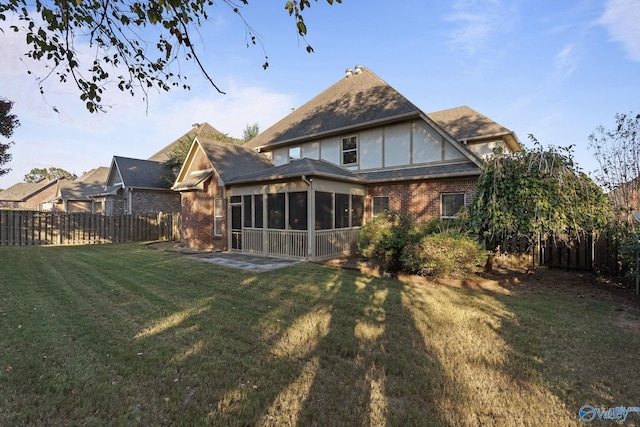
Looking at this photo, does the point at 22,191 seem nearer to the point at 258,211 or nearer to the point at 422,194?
the point at 258,211

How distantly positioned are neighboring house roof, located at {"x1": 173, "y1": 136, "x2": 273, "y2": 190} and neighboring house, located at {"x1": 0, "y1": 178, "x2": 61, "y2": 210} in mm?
46696

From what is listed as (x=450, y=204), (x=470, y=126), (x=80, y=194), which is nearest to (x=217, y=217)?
(x=450, y=204)

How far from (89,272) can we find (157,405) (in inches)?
316

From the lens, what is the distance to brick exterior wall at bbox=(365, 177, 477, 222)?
36.7 feet

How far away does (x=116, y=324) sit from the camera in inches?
190

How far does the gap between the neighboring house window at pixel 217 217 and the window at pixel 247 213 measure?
1.93 m

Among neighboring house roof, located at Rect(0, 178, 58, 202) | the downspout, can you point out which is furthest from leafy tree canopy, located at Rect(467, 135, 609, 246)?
neighboring house roof, located at Rect(0, 178, 58, 202)

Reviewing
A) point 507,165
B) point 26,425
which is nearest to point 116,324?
point 26,425

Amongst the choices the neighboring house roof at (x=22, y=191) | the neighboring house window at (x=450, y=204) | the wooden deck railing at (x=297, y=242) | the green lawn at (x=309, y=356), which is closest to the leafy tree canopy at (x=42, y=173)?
the neighboring house roof at (x=22, y=191)

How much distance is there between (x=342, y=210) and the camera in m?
12.6

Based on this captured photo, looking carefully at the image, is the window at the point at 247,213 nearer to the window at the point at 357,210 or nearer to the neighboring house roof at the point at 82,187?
the window at the point at 357,210

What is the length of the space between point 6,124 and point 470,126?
20991mm

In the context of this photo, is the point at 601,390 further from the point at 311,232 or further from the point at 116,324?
the point at 311,232

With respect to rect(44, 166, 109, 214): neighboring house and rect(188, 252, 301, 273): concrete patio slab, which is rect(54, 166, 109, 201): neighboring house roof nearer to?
rect(44, 166, 109, 214): neighboring house
